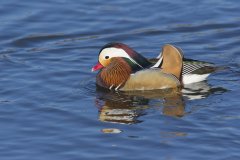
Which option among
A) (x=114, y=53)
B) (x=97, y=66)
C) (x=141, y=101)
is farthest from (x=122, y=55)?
(x=141, y=101)

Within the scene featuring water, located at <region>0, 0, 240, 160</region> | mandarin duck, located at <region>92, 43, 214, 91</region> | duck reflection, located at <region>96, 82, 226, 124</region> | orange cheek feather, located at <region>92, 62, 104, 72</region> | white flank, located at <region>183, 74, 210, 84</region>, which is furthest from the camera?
orange cheek feather, located at <region>92, 62, 104, 72</region>

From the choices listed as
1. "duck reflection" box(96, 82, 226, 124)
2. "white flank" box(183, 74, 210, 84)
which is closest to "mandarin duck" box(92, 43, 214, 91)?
"white flank" box(183, 74, 210, 84)

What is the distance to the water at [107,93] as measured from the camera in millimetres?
13758

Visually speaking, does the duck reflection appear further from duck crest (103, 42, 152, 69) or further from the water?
duck crest (103, 42, 152, 69)

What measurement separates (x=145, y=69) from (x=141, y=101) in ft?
2.85

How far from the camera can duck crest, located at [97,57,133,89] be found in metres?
17.0

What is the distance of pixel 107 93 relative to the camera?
16.8 metres

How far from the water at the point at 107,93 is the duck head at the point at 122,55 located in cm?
55

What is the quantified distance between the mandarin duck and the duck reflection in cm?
15

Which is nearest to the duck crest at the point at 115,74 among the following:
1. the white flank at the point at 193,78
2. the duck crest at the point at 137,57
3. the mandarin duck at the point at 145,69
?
the mandarin duck at the point at 145,69

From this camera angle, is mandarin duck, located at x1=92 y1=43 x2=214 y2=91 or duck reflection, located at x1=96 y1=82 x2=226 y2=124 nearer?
duck reflection, located at x1=96 y1=82 x2=226 y2=124

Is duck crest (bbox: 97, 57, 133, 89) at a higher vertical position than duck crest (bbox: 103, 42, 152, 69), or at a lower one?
lower

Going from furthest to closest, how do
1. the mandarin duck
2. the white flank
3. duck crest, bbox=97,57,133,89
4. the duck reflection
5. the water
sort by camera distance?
duck crest, bbox=97,57,133,89, the white flank, the mandarin duck, the duck reflection, the water

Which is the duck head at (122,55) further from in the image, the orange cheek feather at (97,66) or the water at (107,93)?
the water at (107,93)
